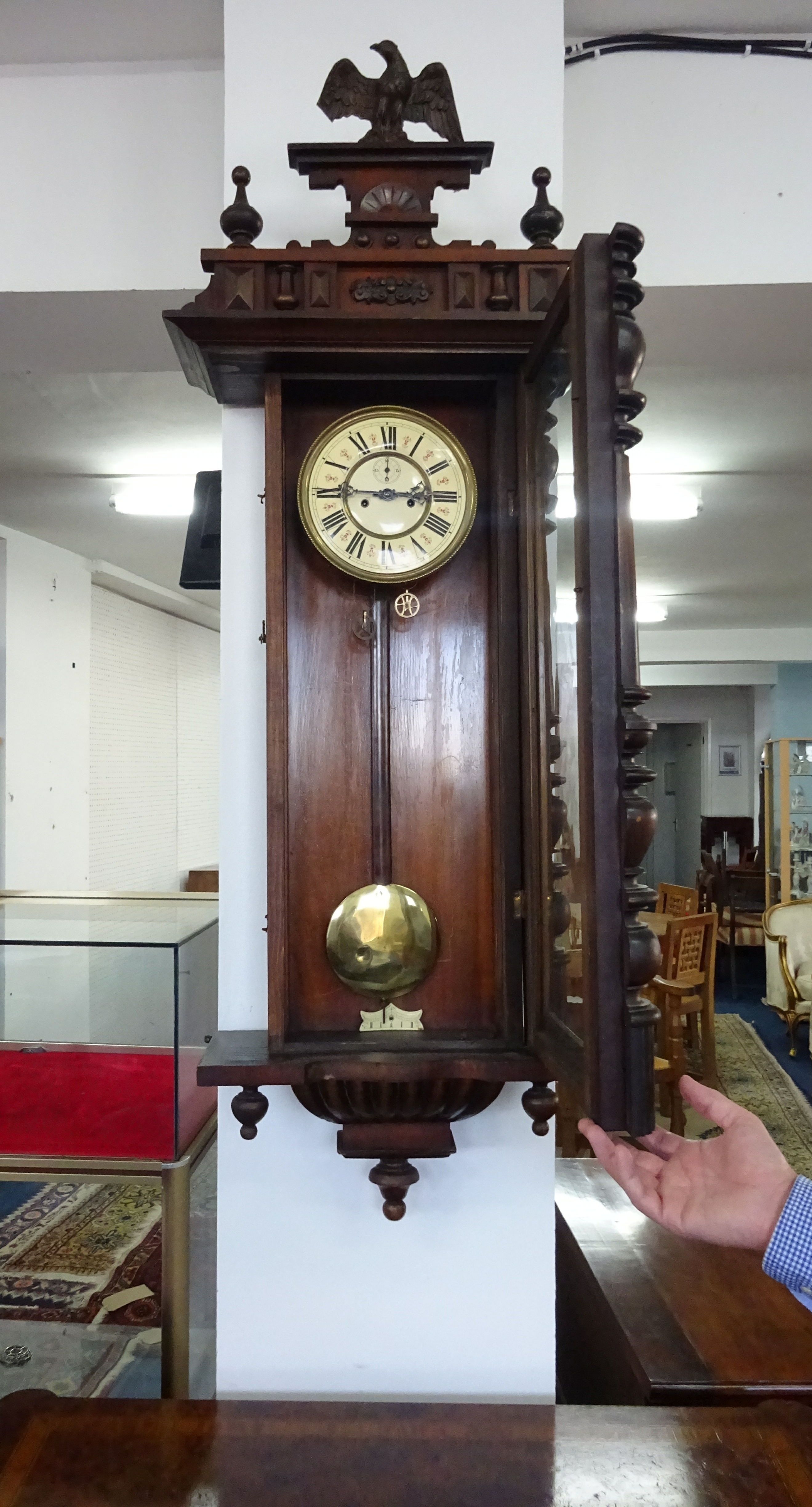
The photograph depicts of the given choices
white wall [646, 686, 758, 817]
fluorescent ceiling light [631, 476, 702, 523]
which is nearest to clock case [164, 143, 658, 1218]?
fluorescent ceiling light [631, 476, 702, 523]

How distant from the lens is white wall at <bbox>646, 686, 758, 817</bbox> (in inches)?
384

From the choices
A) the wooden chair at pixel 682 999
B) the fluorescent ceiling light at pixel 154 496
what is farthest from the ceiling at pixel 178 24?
the wooden chair at pixel 682 999

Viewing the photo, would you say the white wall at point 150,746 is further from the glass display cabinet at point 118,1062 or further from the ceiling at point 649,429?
the glass display cabinet at point 118,1062

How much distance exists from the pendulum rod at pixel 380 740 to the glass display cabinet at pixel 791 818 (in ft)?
19.7

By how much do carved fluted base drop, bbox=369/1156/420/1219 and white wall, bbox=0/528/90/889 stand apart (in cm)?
335

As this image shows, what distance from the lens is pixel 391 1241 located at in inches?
46.7

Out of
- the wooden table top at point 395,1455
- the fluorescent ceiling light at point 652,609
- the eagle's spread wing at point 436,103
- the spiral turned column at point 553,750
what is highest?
the fluorescent ceiling light at point 652,609

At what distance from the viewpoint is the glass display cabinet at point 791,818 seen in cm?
650

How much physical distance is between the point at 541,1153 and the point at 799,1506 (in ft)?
1.40

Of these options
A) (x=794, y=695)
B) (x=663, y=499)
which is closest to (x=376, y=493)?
(x=663, y=499)

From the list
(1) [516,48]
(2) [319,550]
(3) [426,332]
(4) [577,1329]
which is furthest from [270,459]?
(4) [577,1329]

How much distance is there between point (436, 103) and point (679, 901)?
5059 mm

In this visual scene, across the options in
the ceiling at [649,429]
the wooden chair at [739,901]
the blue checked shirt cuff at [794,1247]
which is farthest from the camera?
the wooden chair at [739,901]

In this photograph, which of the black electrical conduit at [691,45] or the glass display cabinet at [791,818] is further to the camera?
the glass display cabinet at [791,818]
